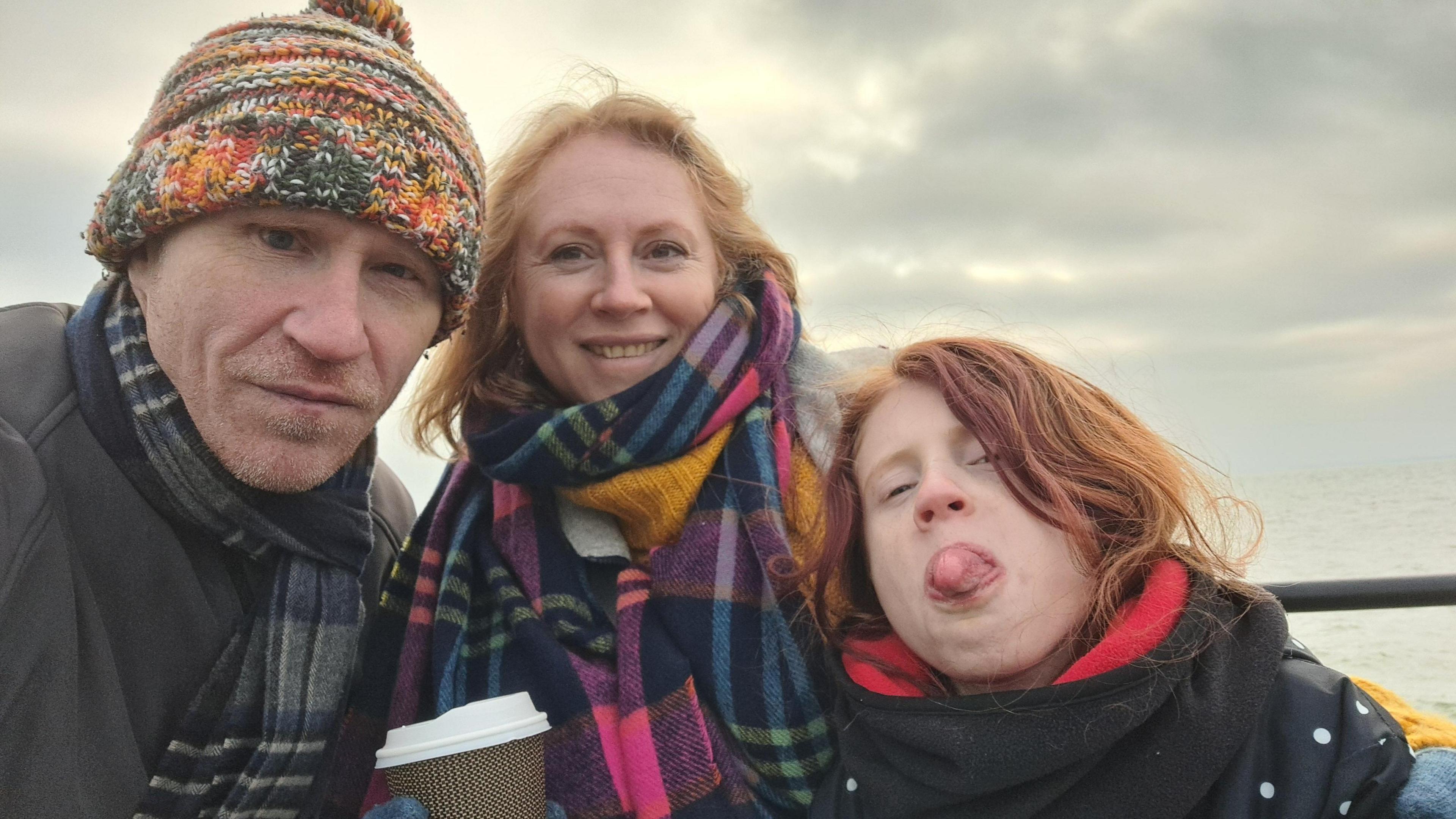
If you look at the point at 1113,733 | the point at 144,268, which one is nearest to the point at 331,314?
the point at 144,268

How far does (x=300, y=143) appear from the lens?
170 centimetres

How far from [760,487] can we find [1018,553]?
72 cm

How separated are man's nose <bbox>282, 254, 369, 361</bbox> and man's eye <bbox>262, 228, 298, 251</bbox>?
2.5 inches

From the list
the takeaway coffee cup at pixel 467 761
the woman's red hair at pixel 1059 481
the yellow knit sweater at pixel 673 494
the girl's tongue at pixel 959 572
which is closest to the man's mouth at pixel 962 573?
the girl's tongue at pixel 959 572

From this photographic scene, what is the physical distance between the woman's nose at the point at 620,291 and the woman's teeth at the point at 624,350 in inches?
3.2

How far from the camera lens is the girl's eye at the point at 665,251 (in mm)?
2295

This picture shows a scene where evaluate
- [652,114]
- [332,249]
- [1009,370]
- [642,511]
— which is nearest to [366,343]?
[332,249]

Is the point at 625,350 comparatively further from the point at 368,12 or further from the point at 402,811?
the point at 402,811

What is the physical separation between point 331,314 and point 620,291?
0.64 meters

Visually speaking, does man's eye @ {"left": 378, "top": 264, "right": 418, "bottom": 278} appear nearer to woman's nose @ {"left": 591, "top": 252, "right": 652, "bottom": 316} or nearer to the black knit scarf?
woman's nose @ {"left": 591, "top": 252, "right": 652, "bottom": 316}

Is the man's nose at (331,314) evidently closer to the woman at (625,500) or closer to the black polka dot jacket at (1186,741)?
the woman at (625,500)

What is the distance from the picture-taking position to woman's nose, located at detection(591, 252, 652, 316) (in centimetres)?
215

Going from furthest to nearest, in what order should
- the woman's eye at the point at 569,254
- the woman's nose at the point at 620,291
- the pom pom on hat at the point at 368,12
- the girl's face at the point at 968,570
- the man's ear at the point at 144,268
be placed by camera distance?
1. the woman's eye at the point at 569,254
2. the woman's nose at the point at 620,291
3. the pom pom on hat at the point at 368,12
4. the man's ear at the point at 144,268
5. the girl's face at the point at 968,570

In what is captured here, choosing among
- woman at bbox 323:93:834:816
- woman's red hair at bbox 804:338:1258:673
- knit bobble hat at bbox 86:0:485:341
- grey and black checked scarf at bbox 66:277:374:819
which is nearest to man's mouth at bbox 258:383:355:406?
grey and black checked scarf at bbox 66:277:374:819
